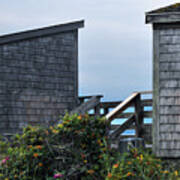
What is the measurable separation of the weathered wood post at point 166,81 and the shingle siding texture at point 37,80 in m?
5.75

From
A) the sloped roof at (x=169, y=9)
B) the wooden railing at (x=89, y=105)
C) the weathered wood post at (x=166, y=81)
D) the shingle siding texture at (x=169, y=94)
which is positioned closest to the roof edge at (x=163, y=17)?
the weathered wood post at (x=166, y=81)

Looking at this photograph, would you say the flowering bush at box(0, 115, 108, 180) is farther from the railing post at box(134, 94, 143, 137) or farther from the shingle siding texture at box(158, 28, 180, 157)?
the railing post at box(134, 94, 143, 137)

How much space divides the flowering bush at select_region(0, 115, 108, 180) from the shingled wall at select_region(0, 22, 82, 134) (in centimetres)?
623

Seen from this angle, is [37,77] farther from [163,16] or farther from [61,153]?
[61,153]

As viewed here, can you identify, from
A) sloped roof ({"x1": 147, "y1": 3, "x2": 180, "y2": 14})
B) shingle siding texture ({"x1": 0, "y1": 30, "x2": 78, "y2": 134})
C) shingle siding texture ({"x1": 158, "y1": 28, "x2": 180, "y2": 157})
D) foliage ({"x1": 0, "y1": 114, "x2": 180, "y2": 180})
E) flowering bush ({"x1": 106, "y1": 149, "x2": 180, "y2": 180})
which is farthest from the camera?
shingle siding texture ({"x1": 0, "y1": 30, "x2": 78, "y2": 134})

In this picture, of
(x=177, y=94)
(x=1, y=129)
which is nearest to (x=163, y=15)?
(x=177, y=94)

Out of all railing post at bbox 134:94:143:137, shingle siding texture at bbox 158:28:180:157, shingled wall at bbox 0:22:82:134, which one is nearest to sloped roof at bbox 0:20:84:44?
shingled wall at bbox 0:22:82:134

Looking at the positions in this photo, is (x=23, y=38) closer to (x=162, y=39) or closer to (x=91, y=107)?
(x=91, y=107)

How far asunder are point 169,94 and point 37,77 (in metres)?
6.16

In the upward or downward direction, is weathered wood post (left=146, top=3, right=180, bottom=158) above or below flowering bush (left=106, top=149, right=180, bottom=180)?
above

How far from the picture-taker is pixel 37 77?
1412 cm

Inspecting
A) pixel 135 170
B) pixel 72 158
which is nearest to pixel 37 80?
pixel 72 158

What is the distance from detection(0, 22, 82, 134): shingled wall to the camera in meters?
13.6

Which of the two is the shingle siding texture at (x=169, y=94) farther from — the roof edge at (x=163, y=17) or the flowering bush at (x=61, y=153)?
the flowering bush at (x=61, y=153)
